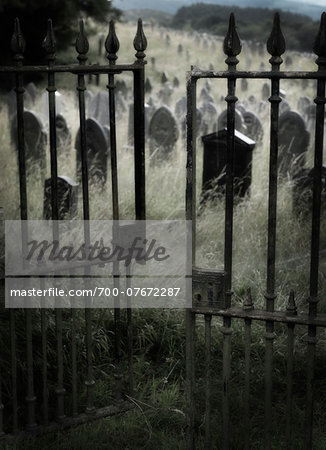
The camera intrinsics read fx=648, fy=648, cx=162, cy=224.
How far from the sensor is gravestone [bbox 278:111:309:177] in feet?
27.0

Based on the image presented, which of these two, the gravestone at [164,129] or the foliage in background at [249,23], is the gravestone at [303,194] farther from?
the foliage in background at [249,23]

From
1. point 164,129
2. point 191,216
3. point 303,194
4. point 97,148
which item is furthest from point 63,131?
point 191,216

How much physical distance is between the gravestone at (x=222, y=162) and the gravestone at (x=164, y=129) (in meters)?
2.25

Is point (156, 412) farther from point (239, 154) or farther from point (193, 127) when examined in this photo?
point (239, 154)

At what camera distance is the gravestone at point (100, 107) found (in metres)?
12.6

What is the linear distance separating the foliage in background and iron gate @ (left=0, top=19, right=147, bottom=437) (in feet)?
97.9

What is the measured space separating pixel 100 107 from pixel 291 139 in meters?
5.57

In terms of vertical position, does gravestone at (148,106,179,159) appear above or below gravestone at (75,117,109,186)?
above

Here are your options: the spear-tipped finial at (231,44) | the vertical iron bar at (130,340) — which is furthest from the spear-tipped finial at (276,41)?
the vertical iron bar at (130,340)

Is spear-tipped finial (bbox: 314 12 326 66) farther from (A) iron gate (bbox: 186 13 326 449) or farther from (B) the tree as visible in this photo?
(B) the tree

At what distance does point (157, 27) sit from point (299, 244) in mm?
41830

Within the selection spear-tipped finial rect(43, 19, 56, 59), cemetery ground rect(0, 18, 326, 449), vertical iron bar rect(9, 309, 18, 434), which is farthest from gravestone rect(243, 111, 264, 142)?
vertical iron bar rect(9, 309, 18, 434)

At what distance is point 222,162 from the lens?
24.3 feet

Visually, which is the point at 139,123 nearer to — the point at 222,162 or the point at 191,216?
the point at 191,216
